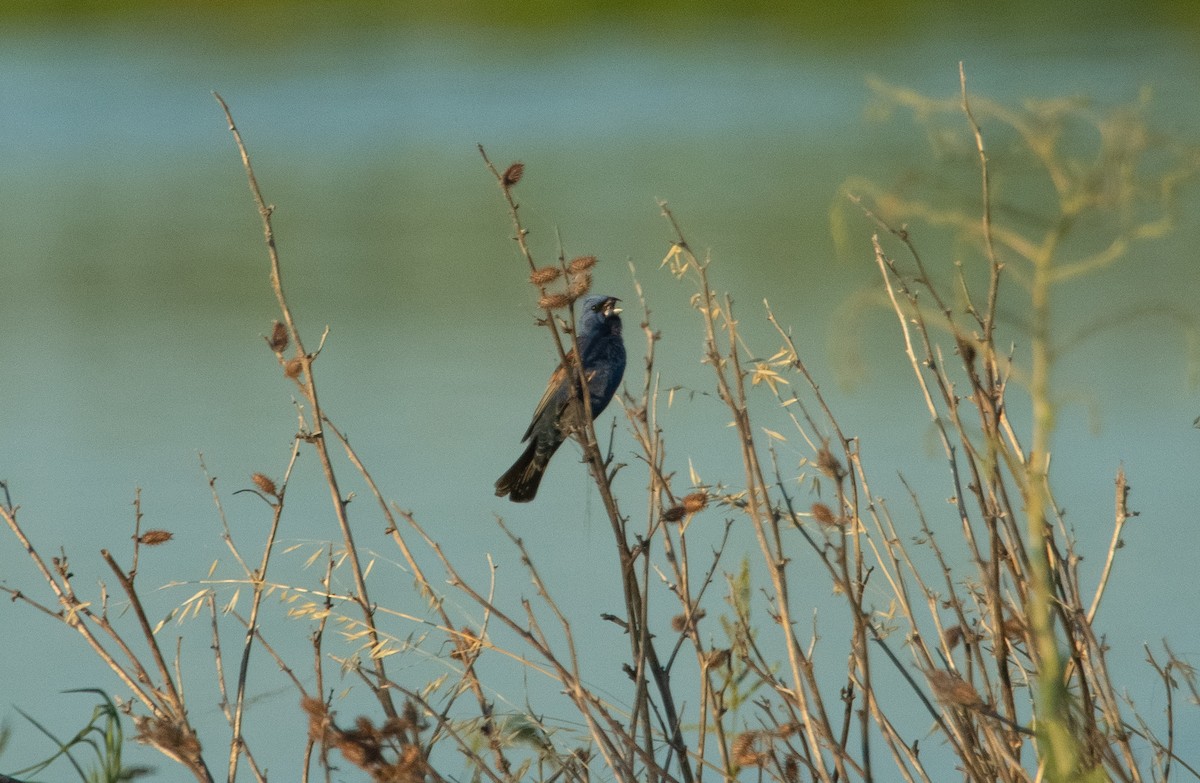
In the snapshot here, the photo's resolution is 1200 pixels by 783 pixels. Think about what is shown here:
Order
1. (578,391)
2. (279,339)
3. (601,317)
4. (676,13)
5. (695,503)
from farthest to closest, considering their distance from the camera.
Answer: (676,13)
(601,317)
(578,391)
(279,339)
(695,503)

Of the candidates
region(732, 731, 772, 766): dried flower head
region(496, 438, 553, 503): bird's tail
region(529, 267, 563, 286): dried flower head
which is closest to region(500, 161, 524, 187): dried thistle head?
region(529, 267, 563, 286): dried flower head

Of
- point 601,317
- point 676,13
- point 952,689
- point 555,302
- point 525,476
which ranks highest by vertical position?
point 676,13

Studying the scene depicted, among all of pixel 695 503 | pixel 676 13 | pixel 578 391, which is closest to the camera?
pixel 695 503

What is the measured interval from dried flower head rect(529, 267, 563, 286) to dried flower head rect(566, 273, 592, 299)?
0.02 m

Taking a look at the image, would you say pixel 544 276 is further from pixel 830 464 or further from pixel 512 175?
pixel 830 464

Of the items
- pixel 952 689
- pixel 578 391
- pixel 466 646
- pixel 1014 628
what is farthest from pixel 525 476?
pixel 952 689

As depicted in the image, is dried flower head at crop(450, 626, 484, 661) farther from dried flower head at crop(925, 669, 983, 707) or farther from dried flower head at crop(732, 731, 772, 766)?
dried flower head at crop(925, 669, 983, 707)

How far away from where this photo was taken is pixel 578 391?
9.95 feet

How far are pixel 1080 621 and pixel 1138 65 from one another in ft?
30.8

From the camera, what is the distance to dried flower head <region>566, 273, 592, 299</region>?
189 cm

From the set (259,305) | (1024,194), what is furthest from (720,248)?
(259,305)

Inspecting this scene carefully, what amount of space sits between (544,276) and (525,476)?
1.38 metres

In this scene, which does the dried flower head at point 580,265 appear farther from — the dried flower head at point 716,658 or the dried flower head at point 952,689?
the dried flower head at point 952,689

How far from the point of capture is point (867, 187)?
1415 mm
